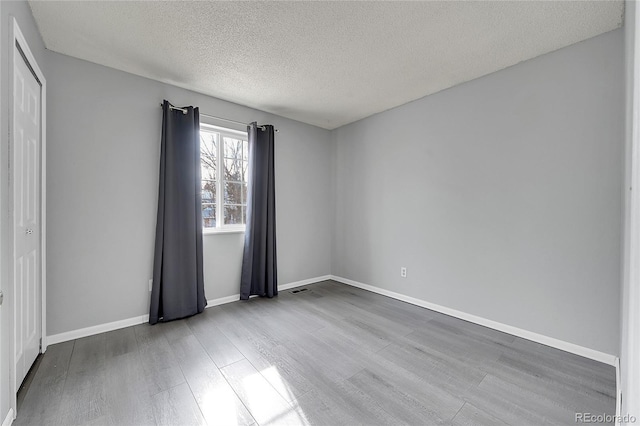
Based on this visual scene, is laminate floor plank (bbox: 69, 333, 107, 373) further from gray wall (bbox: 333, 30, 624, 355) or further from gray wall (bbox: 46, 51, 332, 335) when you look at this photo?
gray wall (bbox: 333, 30, 624, 355)

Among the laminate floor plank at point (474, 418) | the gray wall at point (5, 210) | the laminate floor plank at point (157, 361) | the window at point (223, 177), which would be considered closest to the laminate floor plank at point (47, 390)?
the gray wall at point (5, 210)

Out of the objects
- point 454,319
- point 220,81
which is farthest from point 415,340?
point 220,81

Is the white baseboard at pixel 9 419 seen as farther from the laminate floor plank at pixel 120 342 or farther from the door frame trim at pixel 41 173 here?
the laminate floor plank at pixel 120 342

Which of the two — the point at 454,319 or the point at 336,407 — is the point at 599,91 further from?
the point at 336,407

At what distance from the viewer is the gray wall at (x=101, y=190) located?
231 centimetres

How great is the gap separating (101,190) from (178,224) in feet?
2.38

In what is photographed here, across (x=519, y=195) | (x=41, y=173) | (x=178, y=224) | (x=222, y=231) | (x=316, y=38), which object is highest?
(x=316, y=38)

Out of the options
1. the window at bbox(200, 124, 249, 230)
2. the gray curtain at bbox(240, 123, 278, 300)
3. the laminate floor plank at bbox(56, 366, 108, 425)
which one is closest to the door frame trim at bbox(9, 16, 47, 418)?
the laminate floor plank at bbox(56, 366, 108, 425)

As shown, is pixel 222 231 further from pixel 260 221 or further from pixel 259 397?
pixel 259 397

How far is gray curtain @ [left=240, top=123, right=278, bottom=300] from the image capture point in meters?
3.45

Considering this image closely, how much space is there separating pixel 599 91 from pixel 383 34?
5.69ft

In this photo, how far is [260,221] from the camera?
356 centimetres

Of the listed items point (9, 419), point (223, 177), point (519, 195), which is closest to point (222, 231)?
point (223, 177)

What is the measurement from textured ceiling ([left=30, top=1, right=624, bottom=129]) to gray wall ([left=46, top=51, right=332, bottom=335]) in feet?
0.76
